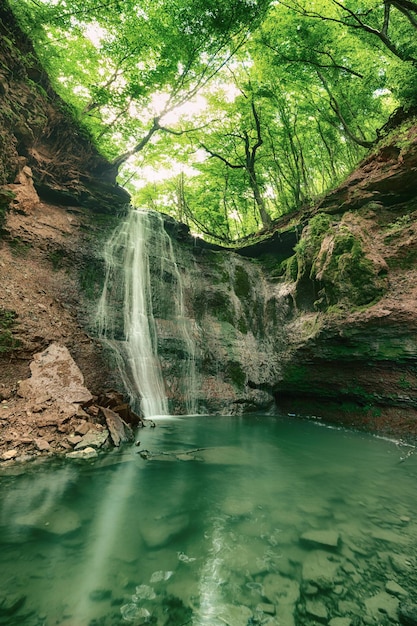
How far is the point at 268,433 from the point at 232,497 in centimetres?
433

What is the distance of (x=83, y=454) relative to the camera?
16.5 ft

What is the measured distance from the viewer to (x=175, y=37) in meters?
11.6

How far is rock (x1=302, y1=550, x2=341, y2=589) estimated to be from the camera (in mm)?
2388

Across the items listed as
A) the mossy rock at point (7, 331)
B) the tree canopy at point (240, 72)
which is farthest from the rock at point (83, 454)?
the tree canopy at point (240, 72)

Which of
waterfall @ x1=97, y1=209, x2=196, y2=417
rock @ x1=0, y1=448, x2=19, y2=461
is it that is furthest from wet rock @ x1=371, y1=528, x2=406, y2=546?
waterfall @ x1=97, y1=209, x2=196, y2=417

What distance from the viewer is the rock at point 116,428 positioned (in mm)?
5773

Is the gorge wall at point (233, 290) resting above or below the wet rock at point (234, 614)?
above

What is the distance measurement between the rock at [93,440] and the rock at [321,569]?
3965 mm

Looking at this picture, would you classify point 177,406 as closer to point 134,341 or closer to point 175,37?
point 134,341

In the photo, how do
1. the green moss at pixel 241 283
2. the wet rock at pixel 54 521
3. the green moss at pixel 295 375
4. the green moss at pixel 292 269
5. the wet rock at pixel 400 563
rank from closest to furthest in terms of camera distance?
the wet rock at pixel 400 563 < the wet rock at pixel 54 521 < the green moss at pixel 295 375 < the green moss at pixel 292 269 < the green moss at pixel 241 283

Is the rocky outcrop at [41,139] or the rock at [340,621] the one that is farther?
the rocky outcrop at [41,139]

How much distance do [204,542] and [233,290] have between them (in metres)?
11.2

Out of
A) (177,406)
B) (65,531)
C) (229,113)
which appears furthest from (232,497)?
(229,113)

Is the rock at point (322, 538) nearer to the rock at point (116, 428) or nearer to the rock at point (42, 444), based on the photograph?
the rock at point (116, 428)
